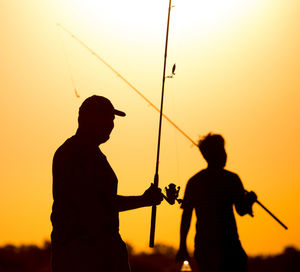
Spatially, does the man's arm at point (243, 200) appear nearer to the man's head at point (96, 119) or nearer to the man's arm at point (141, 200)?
the man's arm at point (141, 200)

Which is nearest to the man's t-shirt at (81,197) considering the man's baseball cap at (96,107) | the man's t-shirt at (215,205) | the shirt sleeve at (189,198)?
the man's baseball cap at (96,107)

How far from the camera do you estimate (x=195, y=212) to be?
→ 488 cm

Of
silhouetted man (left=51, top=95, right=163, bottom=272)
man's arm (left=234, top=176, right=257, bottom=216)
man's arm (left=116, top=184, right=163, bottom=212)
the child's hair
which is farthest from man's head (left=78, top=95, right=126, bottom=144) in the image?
man's arm (left=234, top=176, right=257, bottom=216)

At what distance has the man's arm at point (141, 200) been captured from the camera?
3453 mm

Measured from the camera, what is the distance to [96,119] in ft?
11.2

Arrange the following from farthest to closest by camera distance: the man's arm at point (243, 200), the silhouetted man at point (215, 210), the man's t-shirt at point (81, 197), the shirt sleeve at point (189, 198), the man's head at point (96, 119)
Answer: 1. the shirt sleeve at point (189, 198)
2. the man's arm at point (243, 200)
3. the silhouetted man at point (215, 210)
4. the man's head at point (96, 119)
5. the man's t-shirt at point (81, 197)

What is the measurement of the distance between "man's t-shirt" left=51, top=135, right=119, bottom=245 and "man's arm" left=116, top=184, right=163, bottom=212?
72 mm

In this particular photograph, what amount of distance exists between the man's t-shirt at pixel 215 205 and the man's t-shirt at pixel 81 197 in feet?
4.63

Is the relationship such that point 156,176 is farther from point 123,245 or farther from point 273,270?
point 273,270

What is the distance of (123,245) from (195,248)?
1411 mm

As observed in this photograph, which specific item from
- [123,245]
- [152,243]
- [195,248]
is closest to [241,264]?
[195,248]

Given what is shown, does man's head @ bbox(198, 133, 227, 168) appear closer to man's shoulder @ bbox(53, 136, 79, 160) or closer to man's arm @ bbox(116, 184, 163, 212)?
man's arm @ bbox(116, 184, 163, 212)

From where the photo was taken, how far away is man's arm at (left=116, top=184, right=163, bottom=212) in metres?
3.45

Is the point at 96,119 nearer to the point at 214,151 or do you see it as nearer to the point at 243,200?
the point at 214,151
